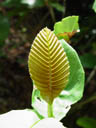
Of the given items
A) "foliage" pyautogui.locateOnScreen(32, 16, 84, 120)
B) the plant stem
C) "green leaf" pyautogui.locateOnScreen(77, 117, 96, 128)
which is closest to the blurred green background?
"green leaf" pyautogui.locateOnScreen(77, 117, 96, 128)

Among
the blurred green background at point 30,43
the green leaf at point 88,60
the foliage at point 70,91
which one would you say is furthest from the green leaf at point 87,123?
the foliage at point 70,91

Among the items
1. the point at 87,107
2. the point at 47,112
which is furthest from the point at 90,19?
the point at 87,107

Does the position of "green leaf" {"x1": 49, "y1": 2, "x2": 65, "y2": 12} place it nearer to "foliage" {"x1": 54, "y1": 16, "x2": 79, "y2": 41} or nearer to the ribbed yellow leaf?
"foliage" {"x1": 54, "y1": 16, "x2": 79, "y2": 41}

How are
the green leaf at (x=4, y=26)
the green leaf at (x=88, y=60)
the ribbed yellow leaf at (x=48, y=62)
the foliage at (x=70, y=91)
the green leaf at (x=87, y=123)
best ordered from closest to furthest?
the ribbed yellow leaf at (x=48, y=62) < the foliage at (x=70, y=91) < the green leaf at (x=88, y=60) < the green leaf at (x=87, y=123) < the green leaf at (x=4, y=26)

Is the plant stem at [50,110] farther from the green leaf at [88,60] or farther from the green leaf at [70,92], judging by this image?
the green leaf at [88,60]

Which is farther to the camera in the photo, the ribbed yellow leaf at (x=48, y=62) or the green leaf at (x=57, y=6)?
the green leaf at (x=57, y=6)

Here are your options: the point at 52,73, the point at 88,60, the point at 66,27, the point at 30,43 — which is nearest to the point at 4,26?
the point at 30,43

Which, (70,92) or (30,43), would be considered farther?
(30,43)

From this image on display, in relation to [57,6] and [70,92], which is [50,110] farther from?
[57,6]
